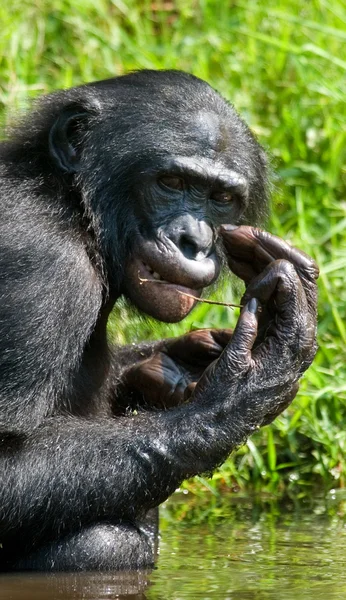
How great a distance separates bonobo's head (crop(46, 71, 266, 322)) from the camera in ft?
22.6

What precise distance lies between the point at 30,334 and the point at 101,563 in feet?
3.79

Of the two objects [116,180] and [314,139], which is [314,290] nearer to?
[116,180]

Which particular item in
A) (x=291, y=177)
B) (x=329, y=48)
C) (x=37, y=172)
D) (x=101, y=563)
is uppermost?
(x=329, y=48)

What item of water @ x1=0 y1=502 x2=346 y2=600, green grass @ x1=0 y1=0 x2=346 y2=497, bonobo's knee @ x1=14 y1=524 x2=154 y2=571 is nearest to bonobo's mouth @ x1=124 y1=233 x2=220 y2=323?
bonobo's knee @ x1=14 y1=524 x2=154 y2=571

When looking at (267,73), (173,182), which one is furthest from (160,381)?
(267,73)

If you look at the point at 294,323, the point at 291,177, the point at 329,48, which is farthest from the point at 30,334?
the point at 329,48

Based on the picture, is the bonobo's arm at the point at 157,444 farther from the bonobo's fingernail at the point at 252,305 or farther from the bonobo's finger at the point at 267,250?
the bonobo's finger at the point at 267,250

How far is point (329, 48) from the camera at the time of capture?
11.6 m

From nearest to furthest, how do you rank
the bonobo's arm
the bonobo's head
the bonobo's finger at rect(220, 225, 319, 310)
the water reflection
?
the water reflection
the bonobo's arm
the bonobo's finger at rect(220, 225, 319, 310)
the bonobo's head

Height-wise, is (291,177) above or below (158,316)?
above

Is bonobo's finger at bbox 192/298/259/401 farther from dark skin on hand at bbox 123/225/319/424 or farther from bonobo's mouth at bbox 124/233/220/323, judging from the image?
bonobo's mouth at bbox 124/233/220/323

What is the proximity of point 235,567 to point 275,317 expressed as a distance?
124cm

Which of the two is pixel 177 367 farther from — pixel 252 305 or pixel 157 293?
pixel 252 305

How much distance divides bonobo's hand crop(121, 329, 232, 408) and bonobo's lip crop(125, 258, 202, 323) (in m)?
0.57
